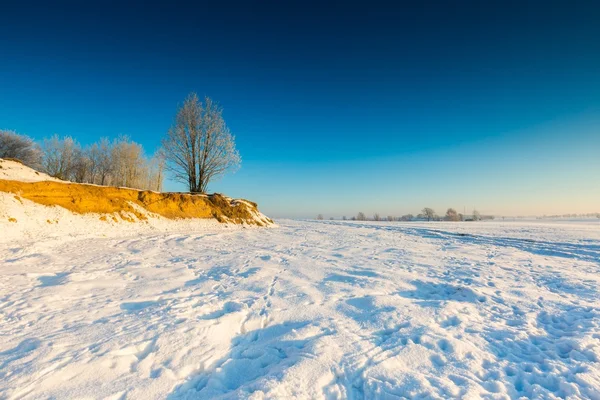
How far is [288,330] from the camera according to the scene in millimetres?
3955

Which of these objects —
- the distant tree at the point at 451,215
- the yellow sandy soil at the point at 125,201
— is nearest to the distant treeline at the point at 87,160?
the yellow sandy soil at the point at 125,201

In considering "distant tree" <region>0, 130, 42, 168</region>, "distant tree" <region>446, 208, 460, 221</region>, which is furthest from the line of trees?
"distant tree" <region>446, 208, 460, 221</region>

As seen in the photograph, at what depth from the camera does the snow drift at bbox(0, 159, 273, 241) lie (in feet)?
35.3

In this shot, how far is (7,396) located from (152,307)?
2.19m

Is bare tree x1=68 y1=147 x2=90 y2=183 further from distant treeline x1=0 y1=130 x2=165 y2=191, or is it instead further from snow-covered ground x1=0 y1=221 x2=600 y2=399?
snow-covered ground x1=0 y1=221 x2=600 y2=399

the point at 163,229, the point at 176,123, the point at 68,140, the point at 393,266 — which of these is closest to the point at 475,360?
the point at 393,266

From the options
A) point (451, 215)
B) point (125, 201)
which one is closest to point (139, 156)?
point (125, 201)

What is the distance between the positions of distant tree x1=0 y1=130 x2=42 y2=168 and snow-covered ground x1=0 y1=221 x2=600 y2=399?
140 feet

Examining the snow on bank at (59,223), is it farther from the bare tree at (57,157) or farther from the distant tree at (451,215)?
the distant tree at (451,215)

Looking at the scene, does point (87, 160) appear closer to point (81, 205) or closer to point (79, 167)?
point (79, 167)

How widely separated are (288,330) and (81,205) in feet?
45.1

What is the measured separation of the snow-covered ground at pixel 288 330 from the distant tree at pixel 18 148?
4254 cm

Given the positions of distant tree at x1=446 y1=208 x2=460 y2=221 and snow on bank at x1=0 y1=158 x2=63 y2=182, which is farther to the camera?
distant tree at x1=446 y1=208 x2=460 y2=221

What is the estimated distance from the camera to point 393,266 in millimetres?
8000
